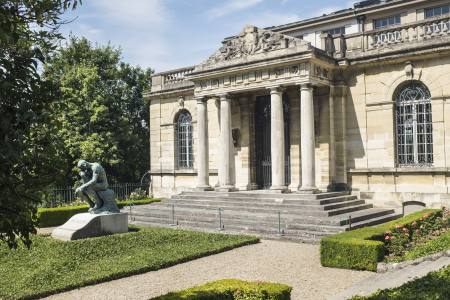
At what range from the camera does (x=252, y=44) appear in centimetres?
2123

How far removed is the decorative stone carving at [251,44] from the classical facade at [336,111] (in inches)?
2.0

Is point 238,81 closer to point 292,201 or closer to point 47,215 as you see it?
point 292,201

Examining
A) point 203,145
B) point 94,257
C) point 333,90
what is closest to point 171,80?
point 203,145

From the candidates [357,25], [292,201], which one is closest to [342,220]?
[292,201]

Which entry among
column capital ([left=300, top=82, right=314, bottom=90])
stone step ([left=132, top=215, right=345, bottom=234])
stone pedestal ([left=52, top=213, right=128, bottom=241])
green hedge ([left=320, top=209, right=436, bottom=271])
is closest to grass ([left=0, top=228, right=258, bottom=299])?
stone pedestal ([left=52, top=213, right=128, bottom=241])

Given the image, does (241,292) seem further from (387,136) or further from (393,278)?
(387,136)

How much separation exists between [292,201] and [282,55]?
6.17m

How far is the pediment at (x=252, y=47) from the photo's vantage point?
66.2 feet

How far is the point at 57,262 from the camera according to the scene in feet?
41.2

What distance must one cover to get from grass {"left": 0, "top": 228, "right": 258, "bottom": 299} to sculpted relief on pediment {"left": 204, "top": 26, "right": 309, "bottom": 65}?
29.1 ft

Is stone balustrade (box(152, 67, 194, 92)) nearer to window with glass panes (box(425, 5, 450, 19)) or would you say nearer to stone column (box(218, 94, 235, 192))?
stone column (box(218, 94, 235, 192))

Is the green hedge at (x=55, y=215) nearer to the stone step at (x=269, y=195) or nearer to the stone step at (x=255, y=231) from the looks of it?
the stone step at (x=255, y=231)

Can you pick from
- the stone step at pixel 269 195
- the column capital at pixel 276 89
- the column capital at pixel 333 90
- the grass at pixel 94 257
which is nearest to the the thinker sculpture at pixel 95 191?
the grass at pixel 94 257

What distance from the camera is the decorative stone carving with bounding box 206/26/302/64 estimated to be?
20366mm
